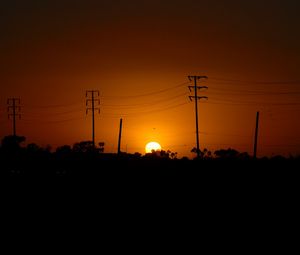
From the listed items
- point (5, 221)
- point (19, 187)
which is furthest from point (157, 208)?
point (19, 187)

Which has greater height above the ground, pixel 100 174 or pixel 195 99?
pixel 195 99

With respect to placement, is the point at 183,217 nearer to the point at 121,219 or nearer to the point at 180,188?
the point at 121,219

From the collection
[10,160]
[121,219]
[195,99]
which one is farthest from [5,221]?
[195,99]

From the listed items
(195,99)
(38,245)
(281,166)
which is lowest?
(38,245)

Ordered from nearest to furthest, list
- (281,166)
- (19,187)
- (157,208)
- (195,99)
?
(157,208), (19,187), (281,166), (195,99)

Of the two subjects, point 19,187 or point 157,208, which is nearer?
point 157,208

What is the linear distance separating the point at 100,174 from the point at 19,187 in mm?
9425

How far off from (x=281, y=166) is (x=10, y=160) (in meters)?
40.0

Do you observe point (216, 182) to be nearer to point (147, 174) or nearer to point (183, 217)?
point (147, 174)

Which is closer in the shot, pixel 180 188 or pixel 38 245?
pixel 38 245

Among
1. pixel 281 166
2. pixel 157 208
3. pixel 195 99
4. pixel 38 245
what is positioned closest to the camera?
pixel 38 245

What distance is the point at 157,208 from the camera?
3056 centimetres

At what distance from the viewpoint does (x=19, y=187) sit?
46719mm

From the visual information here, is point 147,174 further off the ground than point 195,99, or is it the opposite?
point 195,99
